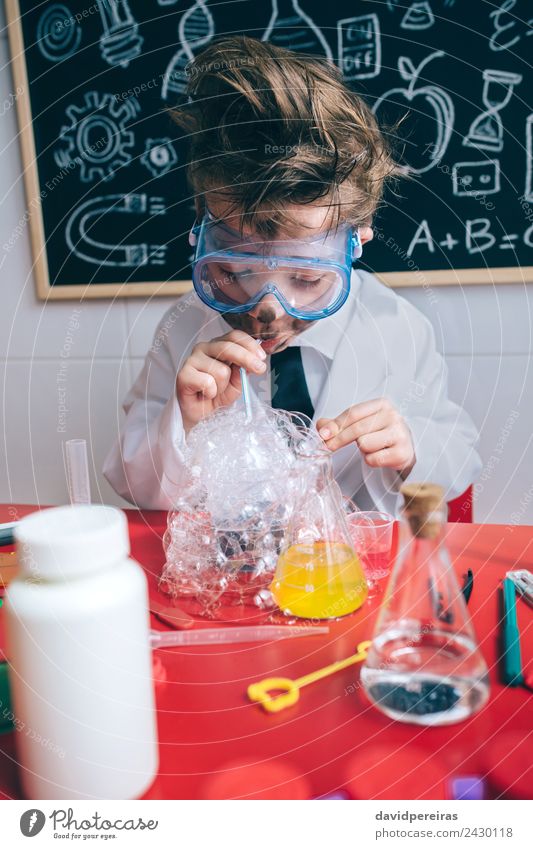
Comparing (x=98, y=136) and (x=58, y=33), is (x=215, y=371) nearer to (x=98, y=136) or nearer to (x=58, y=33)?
(x=98, y=136)

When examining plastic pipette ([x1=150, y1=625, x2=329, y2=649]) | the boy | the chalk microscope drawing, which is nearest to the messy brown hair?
the boy

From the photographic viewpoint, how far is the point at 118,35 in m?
1.20

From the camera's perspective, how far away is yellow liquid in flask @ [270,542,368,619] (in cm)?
51

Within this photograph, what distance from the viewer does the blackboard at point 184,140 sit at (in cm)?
111

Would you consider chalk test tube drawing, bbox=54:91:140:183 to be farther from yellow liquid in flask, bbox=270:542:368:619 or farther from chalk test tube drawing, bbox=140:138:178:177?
yellow liquid in flask, bbox=270:542:368:619

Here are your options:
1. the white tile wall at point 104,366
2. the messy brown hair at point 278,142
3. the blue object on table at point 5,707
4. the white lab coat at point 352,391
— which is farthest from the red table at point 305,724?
the white tile wall at point 104,366

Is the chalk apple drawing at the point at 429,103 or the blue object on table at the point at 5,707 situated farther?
the chalk apple drawing at the point at 429,103

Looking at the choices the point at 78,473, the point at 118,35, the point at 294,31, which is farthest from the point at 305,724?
the point at 118,35

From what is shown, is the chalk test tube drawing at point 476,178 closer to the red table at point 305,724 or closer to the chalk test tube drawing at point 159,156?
the chalk test tube drawing at point 159,156

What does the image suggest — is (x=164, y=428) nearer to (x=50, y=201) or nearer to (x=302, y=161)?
(x=302, y=161)

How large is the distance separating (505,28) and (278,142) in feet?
1.92

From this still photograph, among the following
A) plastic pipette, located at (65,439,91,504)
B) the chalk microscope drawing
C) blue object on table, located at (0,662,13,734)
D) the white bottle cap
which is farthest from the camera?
the chalk microscope drawing

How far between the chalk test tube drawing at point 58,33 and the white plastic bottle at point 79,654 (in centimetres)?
120

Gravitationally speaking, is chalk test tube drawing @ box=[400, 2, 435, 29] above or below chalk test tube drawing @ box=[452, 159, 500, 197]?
above
